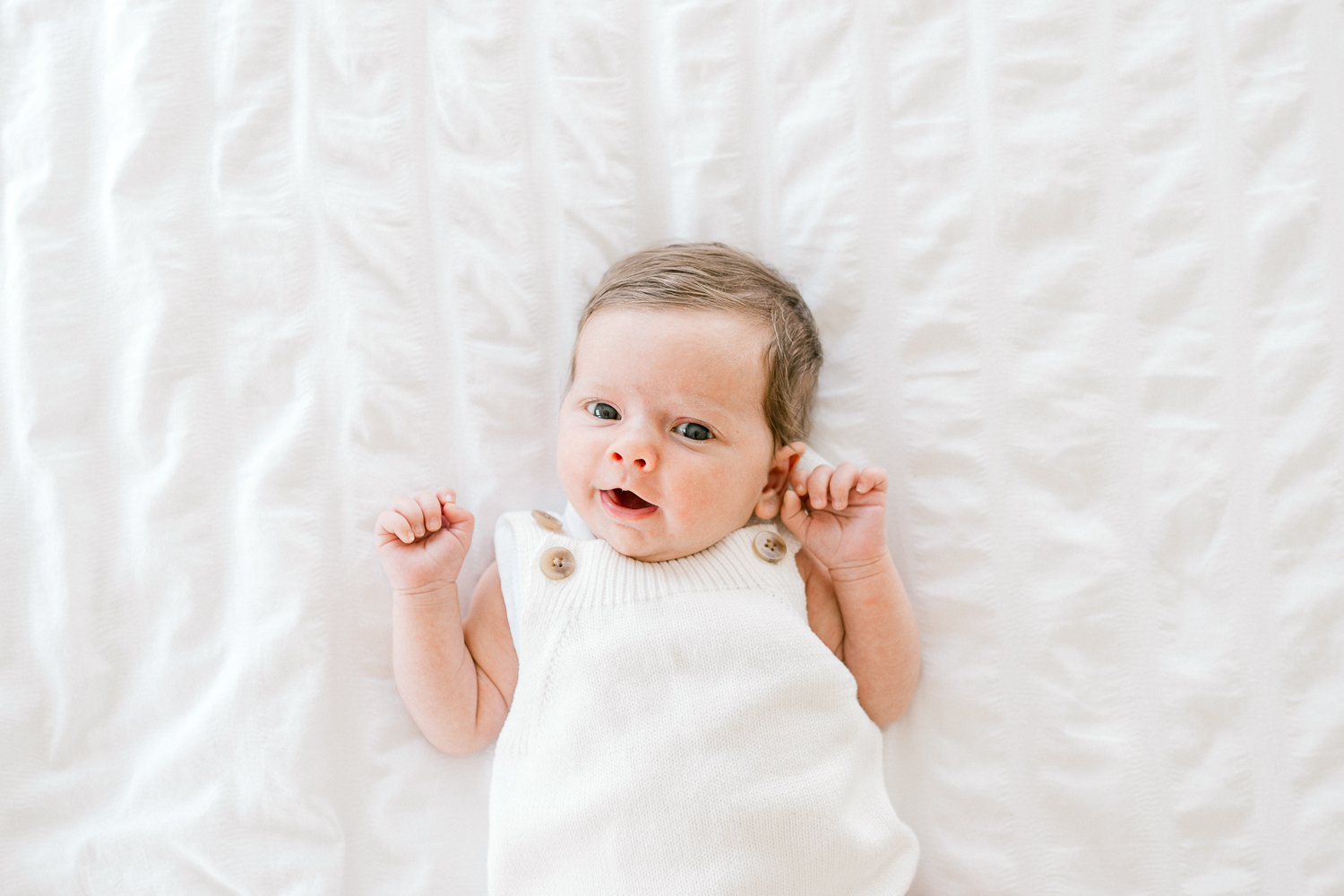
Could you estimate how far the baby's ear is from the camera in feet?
3.82

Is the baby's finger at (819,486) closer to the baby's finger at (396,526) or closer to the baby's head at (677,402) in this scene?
the baby's head at (677,402)

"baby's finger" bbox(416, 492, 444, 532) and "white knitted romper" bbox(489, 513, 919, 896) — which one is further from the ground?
"baby's finger" bbox(416, 492, 444, 532)

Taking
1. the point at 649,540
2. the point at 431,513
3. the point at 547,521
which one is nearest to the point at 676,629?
the point at 649,540

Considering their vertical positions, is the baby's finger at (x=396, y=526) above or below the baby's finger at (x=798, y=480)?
below

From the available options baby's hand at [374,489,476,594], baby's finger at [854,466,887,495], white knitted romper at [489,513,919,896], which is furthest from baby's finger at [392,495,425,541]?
baby's finger at [854,466,887,495]

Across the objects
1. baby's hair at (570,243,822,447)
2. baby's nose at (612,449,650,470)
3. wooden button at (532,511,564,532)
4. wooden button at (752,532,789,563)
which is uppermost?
baby's hair at (570,243,822,447)

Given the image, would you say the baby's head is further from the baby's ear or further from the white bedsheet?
the white bedsheet

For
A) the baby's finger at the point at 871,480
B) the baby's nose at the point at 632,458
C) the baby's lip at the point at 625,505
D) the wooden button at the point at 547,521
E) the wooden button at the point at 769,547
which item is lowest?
the wooden button at the point at 769,547

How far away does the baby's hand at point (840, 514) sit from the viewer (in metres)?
1.15

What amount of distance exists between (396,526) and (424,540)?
0.15ft

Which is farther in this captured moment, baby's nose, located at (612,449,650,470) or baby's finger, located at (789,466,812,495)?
baby's finger, located at (789,466,812,495)

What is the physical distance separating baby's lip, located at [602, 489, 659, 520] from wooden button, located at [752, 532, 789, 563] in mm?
145

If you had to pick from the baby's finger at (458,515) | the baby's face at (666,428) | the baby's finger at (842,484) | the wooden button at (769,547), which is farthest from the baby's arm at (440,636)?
the baby's finger at (842,484)

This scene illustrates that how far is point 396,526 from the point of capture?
3.64 feet
